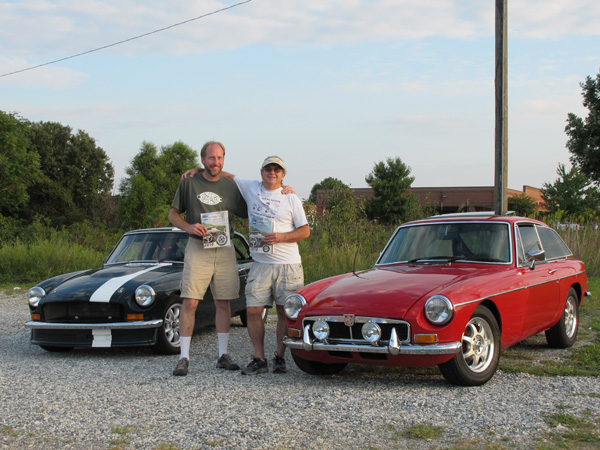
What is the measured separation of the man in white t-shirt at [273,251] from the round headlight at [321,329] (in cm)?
68

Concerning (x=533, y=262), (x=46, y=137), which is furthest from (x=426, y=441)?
(x=46, y=137)

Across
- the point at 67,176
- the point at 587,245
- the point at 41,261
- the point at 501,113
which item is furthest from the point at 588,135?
the point at 67,176

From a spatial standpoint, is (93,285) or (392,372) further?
(93,285)

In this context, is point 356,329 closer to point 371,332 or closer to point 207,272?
point 371,332

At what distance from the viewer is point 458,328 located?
4945 mm

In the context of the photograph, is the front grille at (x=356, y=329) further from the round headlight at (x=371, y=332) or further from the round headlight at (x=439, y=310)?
the round headlight at (x=439, y=310)

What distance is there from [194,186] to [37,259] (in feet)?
41.7

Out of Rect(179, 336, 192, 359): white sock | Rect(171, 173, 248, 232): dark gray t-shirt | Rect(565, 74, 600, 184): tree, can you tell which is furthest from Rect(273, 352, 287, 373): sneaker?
Rect(565, 74, 600, 184): tree

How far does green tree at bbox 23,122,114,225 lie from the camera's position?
4725 cm

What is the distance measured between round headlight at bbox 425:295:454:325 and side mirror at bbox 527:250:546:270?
1.67 metres

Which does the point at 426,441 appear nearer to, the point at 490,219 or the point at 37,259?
the point at 490,219

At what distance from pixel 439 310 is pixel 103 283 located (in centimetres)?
387

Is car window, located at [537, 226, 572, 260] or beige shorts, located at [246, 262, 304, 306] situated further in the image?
car window, located at [537, 226, 572, 260]

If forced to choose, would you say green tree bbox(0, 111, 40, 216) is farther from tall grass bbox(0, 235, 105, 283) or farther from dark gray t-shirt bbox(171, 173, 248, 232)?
dark gray t-shirt bbox(171, 173, 248, 232)
